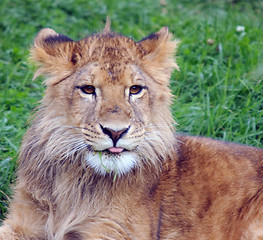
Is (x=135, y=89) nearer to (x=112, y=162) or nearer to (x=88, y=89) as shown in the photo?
(x=88, y=89)

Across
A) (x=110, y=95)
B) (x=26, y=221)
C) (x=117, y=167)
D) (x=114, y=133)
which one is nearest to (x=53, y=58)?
(x=110, y=95)

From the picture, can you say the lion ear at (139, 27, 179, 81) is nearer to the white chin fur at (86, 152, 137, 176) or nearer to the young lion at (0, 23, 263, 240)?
the young lion at (0, 23, 263, 240)

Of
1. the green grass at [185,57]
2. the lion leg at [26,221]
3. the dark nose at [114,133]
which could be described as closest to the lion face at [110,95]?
the dark nose at [114,133]

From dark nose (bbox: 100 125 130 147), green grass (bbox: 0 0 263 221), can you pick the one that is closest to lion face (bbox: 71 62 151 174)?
dark nose (bbox: 100 125 130 147)

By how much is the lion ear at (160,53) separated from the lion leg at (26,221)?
136 cm

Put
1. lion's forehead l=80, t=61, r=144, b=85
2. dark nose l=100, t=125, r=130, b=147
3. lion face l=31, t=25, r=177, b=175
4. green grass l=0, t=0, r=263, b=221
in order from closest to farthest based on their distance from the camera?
dark nose l=100, t=125, r=130, b=147
lion face l=31, t=25, r=177, b=175
lion's forehead l=80, t=61, r=144, b=85
green grass l=0, t=0, r=263, b=221

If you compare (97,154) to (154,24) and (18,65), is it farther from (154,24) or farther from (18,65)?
(154,24)

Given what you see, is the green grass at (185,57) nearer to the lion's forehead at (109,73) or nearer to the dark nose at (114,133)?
the lion's forehead at (109,73)

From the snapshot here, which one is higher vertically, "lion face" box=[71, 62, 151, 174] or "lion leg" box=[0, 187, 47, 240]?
"lion face" box=[71, 62, 151, 174]

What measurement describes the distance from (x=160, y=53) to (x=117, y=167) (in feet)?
3.15

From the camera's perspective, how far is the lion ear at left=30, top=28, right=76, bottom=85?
3.66 m

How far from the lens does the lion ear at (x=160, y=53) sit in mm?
3852

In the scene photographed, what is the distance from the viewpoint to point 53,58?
3668mm

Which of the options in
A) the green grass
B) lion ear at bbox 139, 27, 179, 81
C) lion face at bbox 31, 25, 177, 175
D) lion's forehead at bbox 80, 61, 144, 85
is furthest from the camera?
the green grass
